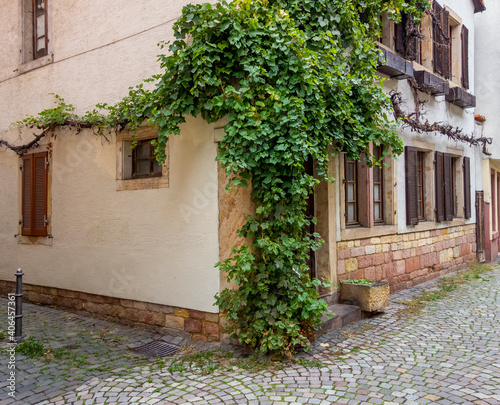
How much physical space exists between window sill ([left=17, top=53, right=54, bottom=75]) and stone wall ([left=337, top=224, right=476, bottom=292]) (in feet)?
17.5

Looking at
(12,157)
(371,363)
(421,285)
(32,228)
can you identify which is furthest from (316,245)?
(12,157)

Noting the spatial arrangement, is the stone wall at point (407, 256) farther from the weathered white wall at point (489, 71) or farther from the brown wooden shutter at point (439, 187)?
the weathered white wall at point (489, 71)

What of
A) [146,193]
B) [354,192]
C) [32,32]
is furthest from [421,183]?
[32,32]

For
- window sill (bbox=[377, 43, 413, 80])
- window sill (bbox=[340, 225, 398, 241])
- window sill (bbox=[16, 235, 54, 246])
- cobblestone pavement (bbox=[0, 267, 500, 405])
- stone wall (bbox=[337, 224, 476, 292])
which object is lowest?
cobblestone pavement (bbox=[0, 267, 500, 405])

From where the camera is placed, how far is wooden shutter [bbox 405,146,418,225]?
8047 millimetres

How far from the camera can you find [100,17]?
6.68 metres

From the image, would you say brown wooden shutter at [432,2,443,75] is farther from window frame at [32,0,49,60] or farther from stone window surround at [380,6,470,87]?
window frame at [32,0,49,60]

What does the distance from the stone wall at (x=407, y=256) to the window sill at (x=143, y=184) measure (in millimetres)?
2475

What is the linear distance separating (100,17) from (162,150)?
283 centimetres

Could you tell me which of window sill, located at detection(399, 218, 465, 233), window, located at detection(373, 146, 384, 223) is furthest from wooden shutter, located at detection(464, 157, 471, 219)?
window, located at detection(373, 146, 384, 223)

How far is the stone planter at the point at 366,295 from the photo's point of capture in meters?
6.02

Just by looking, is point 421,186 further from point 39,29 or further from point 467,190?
point 39,29

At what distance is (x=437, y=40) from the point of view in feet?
30.9

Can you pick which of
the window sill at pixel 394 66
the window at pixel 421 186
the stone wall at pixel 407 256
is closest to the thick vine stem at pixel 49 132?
the stone wall at pixel 407 256
